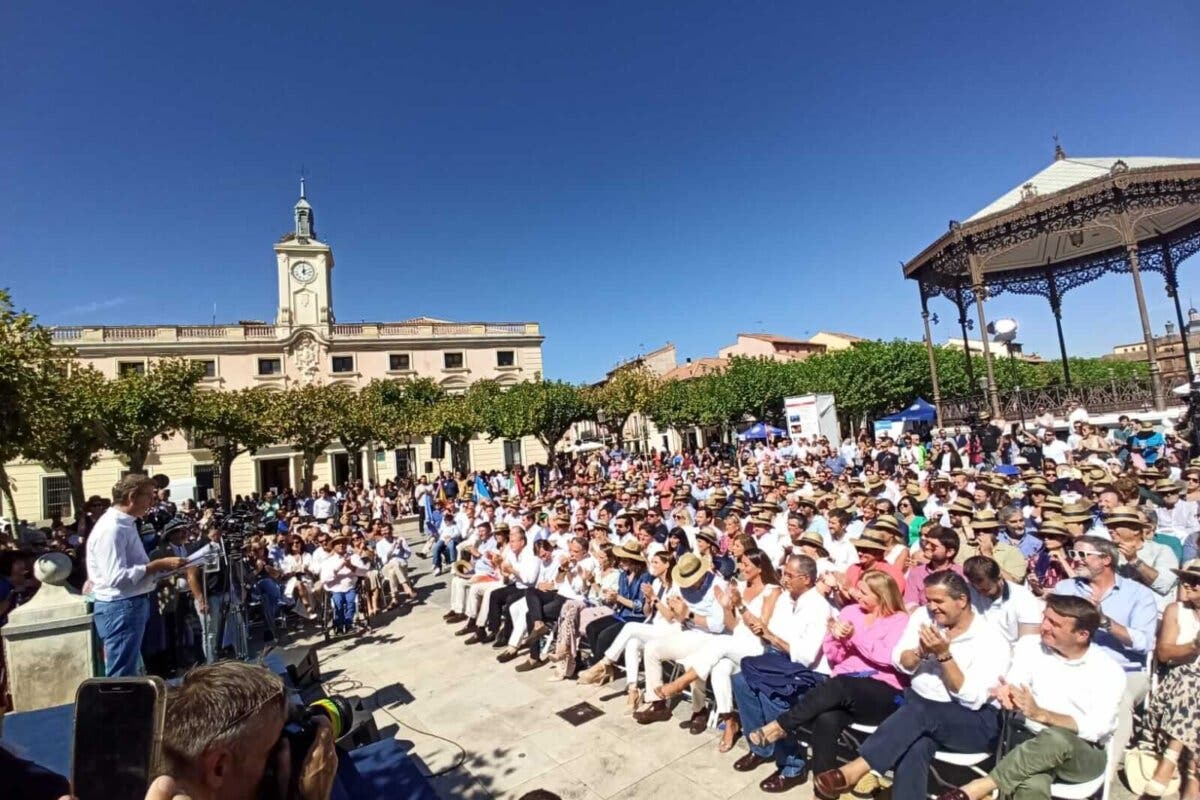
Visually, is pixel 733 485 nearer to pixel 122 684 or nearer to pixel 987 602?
pixel 987 602

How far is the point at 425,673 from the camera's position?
652 cm

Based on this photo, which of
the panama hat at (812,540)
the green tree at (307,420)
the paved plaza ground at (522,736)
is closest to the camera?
the paved plaza ground at (522,736)

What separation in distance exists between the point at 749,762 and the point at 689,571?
5.17 ft

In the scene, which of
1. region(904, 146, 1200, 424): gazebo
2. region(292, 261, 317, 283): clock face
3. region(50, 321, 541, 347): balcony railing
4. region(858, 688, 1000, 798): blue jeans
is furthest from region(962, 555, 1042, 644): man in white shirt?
region(292, 261, 317, 283): clock face

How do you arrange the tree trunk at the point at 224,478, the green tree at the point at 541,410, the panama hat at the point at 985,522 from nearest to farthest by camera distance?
1. the panama hat at the point at 985,522
2. the tree trunk at the point at 224,478
3. the green tree at the point at 541,410

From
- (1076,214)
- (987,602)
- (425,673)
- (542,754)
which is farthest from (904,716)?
(1076,214)

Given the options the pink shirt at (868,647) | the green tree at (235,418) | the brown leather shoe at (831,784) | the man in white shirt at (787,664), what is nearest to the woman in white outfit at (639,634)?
the man in white shirt at (787,664)

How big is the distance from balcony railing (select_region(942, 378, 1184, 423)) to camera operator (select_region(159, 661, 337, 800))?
710 inches

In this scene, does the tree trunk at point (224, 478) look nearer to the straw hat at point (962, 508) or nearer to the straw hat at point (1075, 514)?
the straw hat at point (962, 508)

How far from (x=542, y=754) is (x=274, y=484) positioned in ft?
115

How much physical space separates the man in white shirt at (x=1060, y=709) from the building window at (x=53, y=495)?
131ft

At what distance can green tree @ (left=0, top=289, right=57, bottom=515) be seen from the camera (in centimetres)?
973

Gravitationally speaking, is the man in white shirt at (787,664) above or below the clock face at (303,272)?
below

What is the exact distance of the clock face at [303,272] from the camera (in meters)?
37.3
